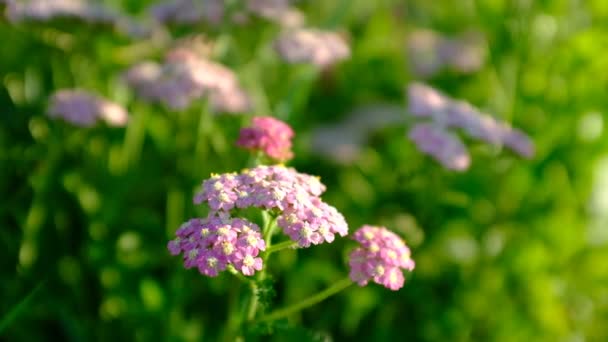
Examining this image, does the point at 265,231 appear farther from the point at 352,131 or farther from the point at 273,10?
the point at 352,131

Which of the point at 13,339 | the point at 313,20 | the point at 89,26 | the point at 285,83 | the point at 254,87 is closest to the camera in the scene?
the point at 13,339

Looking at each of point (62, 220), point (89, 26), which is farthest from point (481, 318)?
point (89, 26)

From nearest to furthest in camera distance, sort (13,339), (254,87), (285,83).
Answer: (13,339) < (254,87) < (285,83)

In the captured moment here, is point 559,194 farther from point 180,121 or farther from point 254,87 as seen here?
point 180,121

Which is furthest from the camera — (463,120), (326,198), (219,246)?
(326,198)

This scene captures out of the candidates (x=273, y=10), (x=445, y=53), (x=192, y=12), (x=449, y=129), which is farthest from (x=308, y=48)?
(x=445, y=53)

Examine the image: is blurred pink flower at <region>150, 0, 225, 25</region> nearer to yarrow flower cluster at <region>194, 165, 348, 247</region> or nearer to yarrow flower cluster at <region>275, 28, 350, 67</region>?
yarrow flower cluster at <region>275, 28, 350, 67</region>

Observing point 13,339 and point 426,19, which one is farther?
point 426,19

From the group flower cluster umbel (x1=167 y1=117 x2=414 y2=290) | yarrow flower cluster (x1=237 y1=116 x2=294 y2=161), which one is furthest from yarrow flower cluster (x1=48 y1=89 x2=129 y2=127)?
flower cluster umbel (x1=167 y1=117 x2=414 y2=290)
